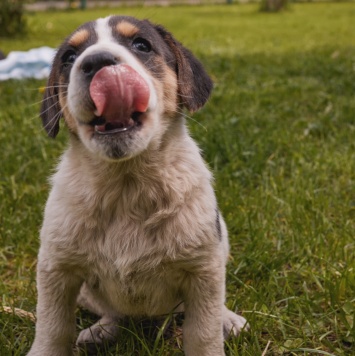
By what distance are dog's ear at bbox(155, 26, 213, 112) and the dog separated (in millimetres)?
19

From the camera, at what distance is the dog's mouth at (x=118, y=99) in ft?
7.08

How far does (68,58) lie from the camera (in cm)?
260

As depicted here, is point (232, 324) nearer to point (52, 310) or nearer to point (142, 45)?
point (52, 310)

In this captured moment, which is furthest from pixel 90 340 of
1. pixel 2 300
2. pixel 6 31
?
pixel 6 31

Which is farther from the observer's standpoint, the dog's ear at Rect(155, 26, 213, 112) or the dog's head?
the dog's ear at Rect(155, 26, 213, 112)

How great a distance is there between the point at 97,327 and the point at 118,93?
115 cm

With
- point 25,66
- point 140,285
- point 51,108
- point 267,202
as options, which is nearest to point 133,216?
point 140,285

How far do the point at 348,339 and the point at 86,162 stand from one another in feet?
4.61

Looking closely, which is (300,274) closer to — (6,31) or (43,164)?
(43,164)

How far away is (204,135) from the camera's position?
4.79 metres

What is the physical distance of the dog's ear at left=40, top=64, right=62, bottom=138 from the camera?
267cm

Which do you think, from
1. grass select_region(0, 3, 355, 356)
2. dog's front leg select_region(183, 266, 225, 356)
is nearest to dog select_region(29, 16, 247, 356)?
dog's front leg select_region(183, 266, 225, 356)

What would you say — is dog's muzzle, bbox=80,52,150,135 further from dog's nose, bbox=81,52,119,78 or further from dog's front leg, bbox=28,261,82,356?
dog's front leg, bbox=28,261,82,356

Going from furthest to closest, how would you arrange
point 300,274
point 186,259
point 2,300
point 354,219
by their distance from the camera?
point 354,219
point 300,274
point 2,300
point 186,259
